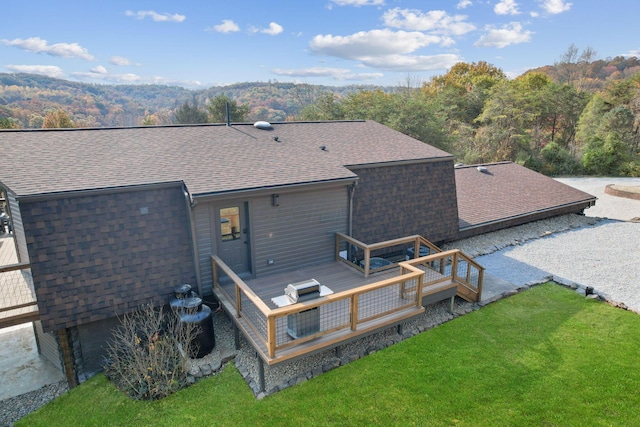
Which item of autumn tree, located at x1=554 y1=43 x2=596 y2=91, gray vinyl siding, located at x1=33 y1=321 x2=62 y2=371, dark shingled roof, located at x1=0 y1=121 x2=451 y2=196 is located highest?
autumn tree, located at x1=554 y1=43 x2=596 y2=91

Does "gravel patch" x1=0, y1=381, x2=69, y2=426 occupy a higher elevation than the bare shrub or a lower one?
lower

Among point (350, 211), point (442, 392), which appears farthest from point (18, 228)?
point (442, 392)

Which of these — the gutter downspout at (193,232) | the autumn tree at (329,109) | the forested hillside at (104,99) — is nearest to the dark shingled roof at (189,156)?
the gutter downspout at (193,232)

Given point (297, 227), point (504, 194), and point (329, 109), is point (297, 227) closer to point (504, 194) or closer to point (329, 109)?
point (504, 194)

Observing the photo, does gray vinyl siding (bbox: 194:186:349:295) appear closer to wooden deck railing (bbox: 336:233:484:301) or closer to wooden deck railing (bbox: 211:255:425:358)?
wooden deck railing (bbox: 336:233:484:301)

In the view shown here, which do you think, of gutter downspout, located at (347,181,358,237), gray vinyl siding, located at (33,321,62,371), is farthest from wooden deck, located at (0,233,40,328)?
gutter downspout, located at (347,181,358,237)

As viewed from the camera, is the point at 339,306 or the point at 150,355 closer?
the point at 150,355
